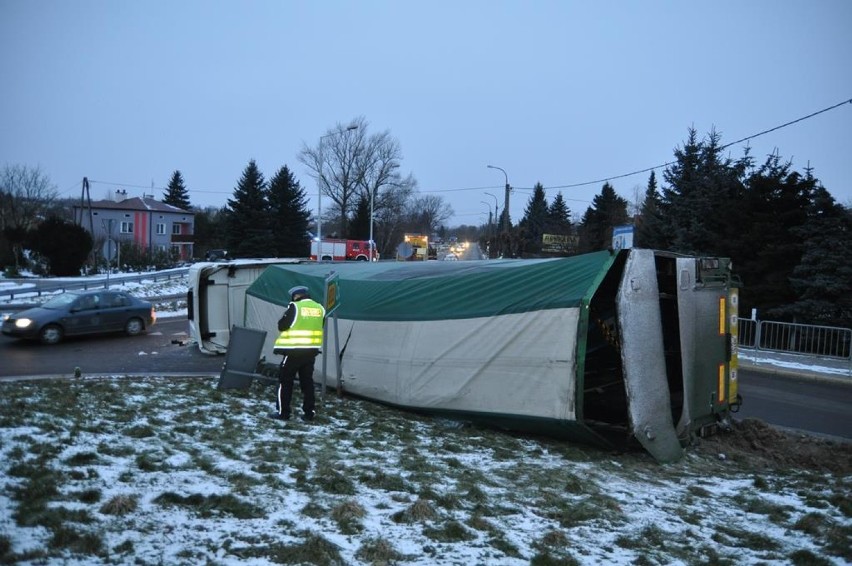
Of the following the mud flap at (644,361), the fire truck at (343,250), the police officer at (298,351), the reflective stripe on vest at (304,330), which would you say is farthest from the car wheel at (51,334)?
the fire truck at (343,250)

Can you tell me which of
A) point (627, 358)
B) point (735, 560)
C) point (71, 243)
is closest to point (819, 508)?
point (735, 560)

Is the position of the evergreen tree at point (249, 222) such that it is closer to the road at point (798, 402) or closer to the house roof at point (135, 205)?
the house roof at point (135, 205)

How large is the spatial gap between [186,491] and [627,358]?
4.82m

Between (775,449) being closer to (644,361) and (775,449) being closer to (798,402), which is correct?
(644,361)

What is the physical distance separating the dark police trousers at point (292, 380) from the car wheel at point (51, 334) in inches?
454

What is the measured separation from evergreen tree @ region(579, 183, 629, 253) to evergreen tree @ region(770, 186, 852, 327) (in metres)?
23.2

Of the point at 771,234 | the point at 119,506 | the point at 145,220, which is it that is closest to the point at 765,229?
the point at 771,234

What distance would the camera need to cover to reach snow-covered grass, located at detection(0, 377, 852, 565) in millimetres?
3857

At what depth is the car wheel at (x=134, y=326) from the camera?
18.7m

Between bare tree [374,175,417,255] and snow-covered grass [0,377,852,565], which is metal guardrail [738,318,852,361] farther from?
bare tree [374,175,417,255]

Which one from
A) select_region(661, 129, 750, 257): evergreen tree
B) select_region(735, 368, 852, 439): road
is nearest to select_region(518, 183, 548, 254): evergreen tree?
select_region(661, 129, 750, 257): evergreen tree

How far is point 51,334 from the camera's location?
1669cm

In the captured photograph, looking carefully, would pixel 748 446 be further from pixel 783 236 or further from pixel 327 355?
pixel 783 236

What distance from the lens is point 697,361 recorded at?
779cm
